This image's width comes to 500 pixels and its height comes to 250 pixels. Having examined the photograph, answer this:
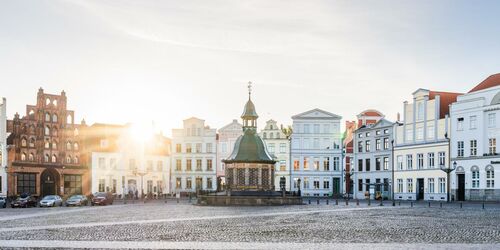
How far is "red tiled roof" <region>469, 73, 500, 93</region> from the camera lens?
6802 centimetres

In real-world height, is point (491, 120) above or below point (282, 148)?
above

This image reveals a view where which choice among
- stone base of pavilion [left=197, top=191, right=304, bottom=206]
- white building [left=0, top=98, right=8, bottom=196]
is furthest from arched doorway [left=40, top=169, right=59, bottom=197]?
stone base of pavilion [left=197, top=191, right=304, bottom=206]

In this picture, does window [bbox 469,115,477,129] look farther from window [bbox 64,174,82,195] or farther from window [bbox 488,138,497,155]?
window [bbox 64,174,82,195]

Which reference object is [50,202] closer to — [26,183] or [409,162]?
[26,183]

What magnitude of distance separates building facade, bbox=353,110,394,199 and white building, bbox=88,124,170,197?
101 feet

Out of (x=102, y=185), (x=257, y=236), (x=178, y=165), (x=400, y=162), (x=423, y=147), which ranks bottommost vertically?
(x=102, y=185)

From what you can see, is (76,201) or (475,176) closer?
(76,201)

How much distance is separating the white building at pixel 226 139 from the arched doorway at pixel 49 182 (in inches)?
1116

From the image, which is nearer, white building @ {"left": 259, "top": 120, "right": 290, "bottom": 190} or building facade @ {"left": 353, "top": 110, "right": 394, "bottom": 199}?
building facade @ {"left": 353, "top": 110, "right": 394, "bottom": 199}

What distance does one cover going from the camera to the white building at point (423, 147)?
241 ft

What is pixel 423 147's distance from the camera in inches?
3027

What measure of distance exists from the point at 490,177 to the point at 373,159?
78.6 ft

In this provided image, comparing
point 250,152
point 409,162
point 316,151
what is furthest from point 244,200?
point 316,151

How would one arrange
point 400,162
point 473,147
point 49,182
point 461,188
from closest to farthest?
point 473,147 < point 461,188 < point 400,162 < point 49,182
